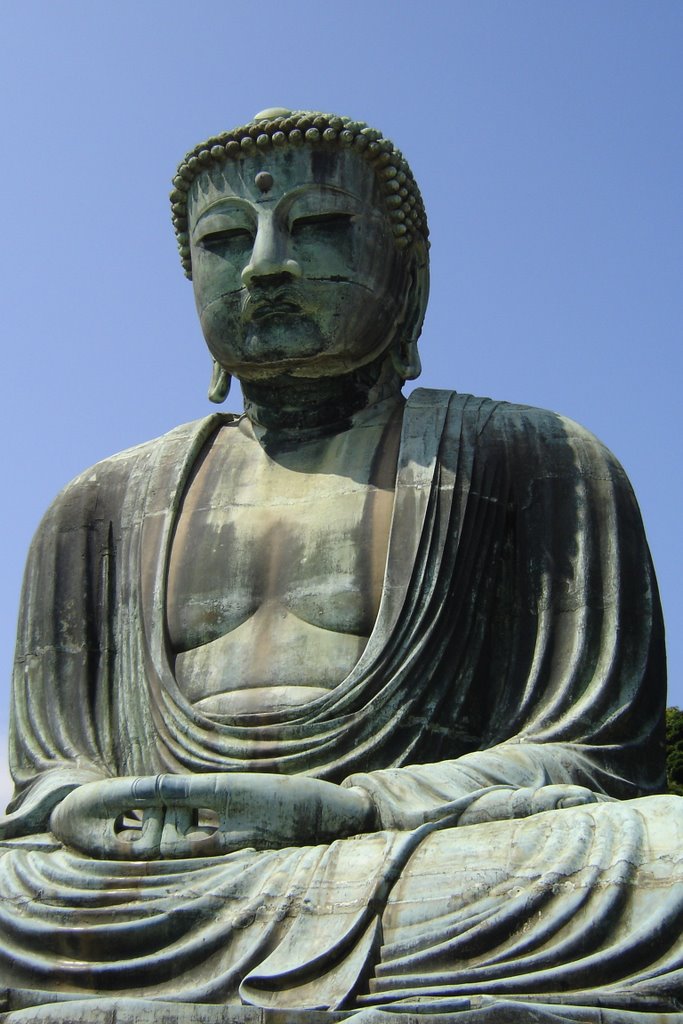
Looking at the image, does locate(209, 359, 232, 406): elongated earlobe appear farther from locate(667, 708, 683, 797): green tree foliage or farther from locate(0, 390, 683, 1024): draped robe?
locate(667, 708, 683, 797): green tree foliage

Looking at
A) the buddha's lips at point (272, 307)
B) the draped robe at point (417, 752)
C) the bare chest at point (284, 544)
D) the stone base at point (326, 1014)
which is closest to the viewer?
the stone base at point (326, 1014)

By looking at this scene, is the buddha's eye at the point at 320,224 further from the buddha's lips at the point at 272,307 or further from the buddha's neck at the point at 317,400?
the buddha's neck at the point at 317,400

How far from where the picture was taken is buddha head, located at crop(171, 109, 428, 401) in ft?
38.0

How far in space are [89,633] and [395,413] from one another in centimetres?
207

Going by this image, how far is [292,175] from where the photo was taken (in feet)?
38.4

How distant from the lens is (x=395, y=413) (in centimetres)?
1194

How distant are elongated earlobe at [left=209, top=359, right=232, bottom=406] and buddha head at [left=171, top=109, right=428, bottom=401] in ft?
0.67

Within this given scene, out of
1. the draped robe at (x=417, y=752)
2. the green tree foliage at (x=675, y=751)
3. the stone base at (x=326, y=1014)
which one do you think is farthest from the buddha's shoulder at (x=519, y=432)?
the green tree foliage at (x=675, y=751)

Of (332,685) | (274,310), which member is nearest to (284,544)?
(332,685)

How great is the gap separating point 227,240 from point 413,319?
1161mm

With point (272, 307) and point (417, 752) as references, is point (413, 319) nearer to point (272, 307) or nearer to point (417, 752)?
point (272, 307)

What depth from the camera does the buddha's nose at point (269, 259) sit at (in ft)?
37.5

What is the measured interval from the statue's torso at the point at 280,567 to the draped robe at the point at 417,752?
0.41 ft

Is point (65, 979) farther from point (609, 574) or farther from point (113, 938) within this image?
point (609, 574)
